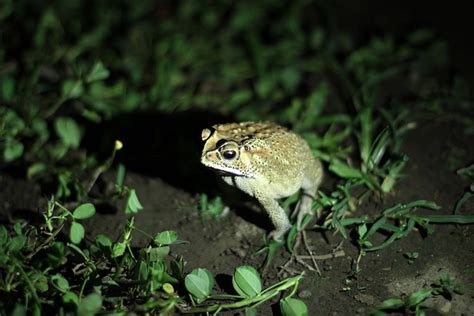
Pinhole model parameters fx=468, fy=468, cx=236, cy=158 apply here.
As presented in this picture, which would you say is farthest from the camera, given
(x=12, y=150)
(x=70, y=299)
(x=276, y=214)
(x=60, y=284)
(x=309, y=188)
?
(x=12, y=150)

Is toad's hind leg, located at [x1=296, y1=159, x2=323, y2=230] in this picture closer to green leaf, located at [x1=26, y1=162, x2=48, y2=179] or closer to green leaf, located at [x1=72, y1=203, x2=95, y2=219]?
green leaf, located at [x1=72, y1=203, x2=95, y2=219]

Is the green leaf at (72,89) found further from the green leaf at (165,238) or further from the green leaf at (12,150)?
the green leaf at (165,238)

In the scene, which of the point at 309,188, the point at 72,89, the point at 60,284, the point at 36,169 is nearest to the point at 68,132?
the point at 36,169

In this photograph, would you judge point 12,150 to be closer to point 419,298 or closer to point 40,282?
point 40,282

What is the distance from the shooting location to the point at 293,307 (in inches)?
118

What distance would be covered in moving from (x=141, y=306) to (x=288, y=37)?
435cm

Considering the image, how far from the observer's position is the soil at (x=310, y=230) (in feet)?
10.8

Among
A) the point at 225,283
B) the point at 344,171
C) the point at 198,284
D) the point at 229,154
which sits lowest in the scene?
the point at 225,283

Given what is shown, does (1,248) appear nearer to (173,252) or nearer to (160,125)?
(173,252)

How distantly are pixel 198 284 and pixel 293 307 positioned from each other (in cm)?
63

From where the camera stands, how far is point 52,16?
5.93m

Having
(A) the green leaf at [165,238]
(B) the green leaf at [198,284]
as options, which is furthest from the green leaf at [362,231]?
(A) the green leaf at [165,238]

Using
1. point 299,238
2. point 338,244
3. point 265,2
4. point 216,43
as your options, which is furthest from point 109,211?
point 265,2

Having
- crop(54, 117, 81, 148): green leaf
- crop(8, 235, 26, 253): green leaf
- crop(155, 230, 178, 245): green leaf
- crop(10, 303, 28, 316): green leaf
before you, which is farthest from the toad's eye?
crop(54, 117, 81, 148): green leaf
